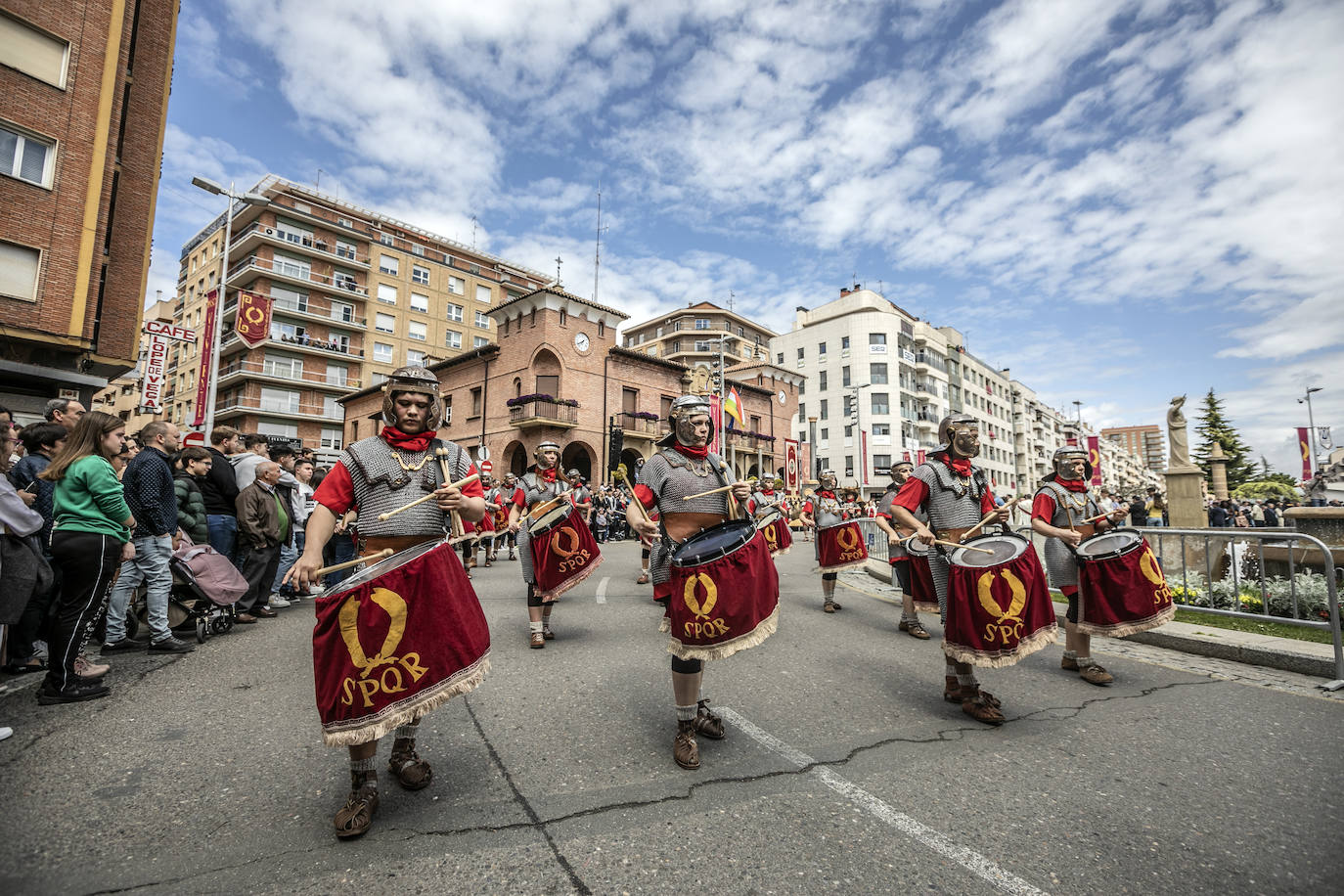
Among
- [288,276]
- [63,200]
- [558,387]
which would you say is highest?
[288,276]

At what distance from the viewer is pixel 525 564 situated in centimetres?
642

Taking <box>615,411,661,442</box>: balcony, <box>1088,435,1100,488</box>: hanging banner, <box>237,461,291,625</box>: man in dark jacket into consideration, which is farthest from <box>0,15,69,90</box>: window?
<box>1088,435,1100,488</box>: hanging banner

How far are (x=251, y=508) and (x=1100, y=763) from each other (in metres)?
8.54

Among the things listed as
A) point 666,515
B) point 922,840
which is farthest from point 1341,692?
point 666,515

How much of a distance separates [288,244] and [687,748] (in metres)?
50.9

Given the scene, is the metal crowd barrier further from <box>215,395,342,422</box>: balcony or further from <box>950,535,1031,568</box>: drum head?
<box>215,395,342,422</box>: balcony

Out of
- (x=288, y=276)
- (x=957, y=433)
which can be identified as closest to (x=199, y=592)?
(x=957, y=433)

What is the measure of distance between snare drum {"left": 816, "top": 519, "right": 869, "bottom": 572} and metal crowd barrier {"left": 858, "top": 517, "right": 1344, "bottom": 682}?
7.71ft

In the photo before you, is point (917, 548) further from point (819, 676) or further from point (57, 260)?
point (57, 260)

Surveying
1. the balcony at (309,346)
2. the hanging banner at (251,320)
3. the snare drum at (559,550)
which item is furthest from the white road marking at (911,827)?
the balcony at (309,346)

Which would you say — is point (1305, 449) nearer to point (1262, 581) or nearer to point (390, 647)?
point (1262, 581)

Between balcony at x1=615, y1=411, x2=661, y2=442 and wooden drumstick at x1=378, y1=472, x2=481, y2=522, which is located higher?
balcony at x1=615, y1=411, x2=661, y2=442

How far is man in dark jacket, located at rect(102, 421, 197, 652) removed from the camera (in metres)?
5.45

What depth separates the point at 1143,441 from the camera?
19150 centimetres
